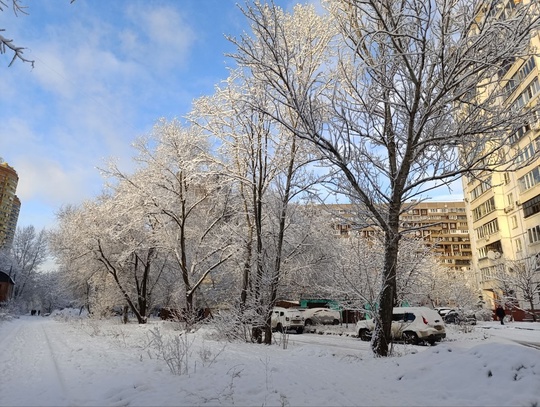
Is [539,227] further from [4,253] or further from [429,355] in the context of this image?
[4,253]

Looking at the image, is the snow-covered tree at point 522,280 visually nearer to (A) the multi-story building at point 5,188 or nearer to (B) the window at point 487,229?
(B) the window at point 487,229

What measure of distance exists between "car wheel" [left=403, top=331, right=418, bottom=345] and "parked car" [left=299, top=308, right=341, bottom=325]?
38.5 ft

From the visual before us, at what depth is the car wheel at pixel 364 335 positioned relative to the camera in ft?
60.3

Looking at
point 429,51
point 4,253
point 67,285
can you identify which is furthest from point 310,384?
point 4,253

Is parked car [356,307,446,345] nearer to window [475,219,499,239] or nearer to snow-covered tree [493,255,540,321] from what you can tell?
snow-covered tree [493,255,540,321]

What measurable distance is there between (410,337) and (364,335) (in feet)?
9.03

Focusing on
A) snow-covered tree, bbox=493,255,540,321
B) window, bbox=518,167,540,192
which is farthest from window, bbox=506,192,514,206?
snow-covered tree, bbox=493,255,540,321

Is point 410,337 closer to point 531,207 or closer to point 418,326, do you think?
point 418,326

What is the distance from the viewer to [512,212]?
40.1 meters

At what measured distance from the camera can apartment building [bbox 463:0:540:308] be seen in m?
33.1

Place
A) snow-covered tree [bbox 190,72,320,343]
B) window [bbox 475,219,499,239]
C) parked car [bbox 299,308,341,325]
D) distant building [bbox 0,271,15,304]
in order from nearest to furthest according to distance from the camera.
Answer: snow-covered tree [bbox 190,72,320,343], parked car [bbox 299,308,341,325], window [bbox 475,219,499,239], distant building [bbox 0,271,15,304]

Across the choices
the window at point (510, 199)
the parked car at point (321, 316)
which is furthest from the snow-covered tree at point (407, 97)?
the window at point (510, 199)

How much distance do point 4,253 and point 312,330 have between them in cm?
7332

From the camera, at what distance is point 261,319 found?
13.7 metres
